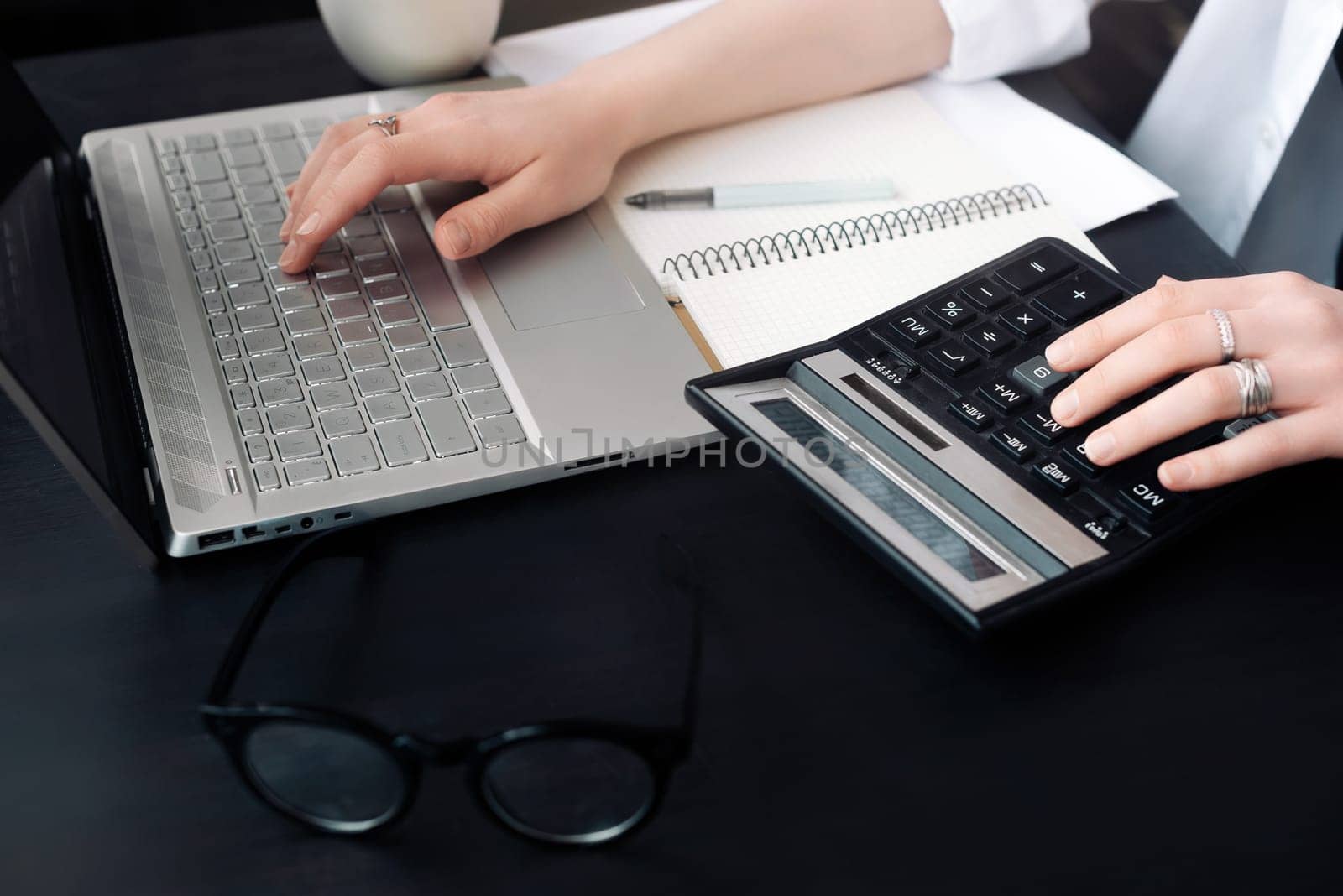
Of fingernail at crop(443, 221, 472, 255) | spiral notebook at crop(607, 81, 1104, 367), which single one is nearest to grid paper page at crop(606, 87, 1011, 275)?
spiral notebook at crop(607, 81, 1104, 367)

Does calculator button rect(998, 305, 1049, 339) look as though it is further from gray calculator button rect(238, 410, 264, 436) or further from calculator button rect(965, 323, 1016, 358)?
gray calculator button rect(238, 410, 264, 436)

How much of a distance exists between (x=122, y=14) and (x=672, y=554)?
1167mm

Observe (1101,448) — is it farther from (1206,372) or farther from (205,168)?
(205,168)

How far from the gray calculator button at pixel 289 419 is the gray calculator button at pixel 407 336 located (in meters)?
0.07

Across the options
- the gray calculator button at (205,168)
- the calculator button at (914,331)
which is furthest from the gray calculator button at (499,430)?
the gray calculator button at (205,168)

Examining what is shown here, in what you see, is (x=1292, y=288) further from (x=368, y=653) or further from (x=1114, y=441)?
(x=368, y=653)

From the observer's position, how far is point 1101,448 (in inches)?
23.3

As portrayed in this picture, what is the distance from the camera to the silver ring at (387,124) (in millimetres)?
799

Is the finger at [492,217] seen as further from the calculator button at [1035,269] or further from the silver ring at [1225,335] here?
the silver ring at [1225,335]

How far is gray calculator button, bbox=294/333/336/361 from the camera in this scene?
688 millimetres

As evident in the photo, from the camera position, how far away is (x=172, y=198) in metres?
0.80

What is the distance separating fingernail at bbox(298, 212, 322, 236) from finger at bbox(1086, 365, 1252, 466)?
0.47 metres

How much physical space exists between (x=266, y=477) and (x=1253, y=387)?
1.71ft

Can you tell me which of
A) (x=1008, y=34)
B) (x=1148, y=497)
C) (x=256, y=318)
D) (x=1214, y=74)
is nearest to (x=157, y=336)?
(x=256, y=318)
